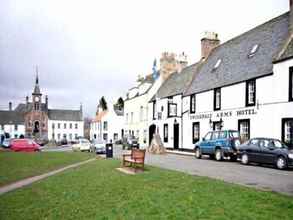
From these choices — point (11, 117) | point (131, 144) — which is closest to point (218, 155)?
point (131, 144)

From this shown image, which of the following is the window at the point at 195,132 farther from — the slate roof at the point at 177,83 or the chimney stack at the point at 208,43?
the chimney stack at the point at 208,43

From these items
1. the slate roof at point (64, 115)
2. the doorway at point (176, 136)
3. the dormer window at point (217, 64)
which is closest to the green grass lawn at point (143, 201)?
the dormer window at point (217, 64)

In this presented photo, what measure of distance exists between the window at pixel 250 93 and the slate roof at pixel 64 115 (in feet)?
347

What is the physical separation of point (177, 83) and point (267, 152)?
24238 mm

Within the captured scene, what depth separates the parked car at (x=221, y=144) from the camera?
81.1 ft

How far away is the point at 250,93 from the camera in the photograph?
27.9m

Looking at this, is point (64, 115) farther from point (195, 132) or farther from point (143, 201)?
point (143, 201)

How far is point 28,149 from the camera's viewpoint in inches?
1786

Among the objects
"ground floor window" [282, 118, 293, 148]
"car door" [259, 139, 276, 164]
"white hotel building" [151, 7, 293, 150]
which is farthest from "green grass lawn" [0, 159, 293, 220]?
"white hotel building" [151, 7, 293, 150]

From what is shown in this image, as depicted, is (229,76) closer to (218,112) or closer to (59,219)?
(218,112)

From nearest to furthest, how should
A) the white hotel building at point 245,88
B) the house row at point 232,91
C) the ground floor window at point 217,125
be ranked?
the white hotel building at point 245,88, the house row at point 232,91, the ground floor window at point 217,125

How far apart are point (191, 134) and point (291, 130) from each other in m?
14.8

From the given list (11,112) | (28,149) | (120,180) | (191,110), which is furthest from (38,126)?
(120,180)

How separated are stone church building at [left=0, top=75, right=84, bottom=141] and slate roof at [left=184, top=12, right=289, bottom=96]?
283 feet
